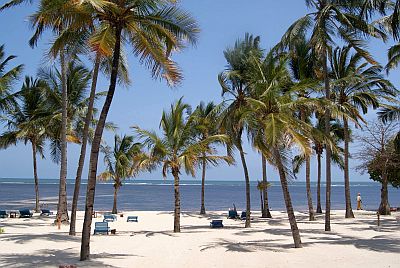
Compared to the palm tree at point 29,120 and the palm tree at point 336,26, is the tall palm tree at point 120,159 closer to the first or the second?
the palm tree at point 29,120

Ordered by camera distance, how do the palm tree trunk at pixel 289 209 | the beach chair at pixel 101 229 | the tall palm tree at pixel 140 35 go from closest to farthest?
the tall palm tree at pixel 140 35, the palm tree trunk at pixel 289 209, the beach chair at pixel 101 229

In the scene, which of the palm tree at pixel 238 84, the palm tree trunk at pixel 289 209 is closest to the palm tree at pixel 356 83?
the palm tree at pixel 238 84

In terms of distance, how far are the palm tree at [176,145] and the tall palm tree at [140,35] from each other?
7.19 m

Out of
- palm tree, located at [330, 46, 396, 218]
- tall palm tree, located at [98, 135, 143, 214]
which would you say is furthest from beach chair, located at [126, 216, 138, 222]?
palm tree, located at [330, 46, 396, 218]

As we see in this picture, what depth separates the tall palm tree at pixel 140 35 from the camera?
1123 centimetres

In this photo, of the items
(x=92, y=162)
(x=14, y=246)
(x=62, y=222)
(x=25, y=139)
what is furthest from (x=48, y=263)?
(x=25, y=139)

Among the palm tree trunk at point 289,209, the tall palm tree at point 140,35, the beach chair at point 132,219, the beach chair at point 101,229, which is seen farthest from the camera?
the beach chair at point 132,219

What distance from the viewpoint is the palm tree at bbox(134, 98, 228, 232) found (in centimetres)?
1908

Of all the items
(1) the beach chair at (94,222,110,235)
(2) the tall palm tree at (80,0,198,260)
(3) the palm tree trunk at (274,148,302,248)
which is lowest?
(1) the beach chair at (94,222,110,235)

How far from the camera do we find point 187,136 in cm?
1948

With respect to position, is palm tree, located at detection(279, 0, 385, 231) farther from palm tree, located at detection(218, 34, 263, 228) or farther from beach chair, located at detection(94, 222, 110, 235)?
beach chair, located at detection(94, 222, 110, 235)

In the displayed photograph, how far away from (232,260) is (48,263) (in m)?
4.67

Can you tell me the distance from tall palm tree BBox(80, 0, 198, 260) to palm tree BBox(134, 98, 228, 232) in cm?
719

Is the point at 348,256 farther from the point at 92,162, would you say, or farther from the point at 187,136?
the point at 187,136
